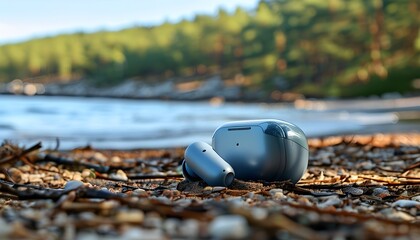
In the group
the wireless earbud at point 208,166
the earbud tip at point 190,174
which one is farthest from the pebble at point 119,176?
the wireless earbud at point 208,166

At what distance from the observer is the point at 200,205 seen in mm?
2521

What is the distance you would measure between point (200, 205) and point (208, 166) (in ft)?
4.56

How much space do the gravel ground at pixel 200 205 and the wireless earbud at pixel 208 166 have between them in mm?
88

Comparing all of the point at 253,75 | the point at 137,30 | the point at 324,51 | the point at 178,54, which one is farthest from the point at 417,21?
the point at 137,30

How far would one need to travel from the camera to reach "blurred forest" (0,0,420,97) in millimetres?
53594

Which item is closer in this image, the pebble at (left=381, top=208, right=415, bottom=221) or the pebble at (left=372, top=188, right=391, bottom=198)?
the pebble at (left=381, top=208, right=415, bottom=221)

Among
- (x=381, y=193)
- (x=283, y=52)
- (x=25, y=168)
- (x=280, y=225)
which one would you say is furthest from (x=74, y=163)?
(x=283, y=52)

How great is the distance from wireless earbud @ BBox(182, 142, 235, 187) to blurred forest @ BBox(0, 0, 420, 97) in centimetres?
4203

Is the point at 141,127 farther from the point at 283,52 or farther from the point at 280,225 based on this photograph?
the point at 283,52

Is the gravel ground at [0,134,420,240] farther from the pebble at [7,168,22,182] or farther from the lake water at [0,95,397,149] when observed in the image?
the lake water at [0,95,397,149]

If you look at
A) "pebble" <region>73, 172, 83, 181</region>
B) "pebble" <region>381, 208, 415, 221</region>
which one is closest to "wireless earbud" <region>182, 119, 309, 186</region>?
"pebble" <region>381, 208, 415, 221</region>

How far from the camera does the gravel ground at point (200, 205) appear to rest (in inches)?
77.3

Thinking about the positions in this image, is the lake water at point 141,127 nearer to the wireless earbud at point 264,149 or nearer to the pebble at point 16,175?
the pebble at point 16,175

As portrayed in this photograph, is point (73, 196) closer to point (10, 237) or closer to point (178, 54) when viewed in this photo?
point (10, 237)
